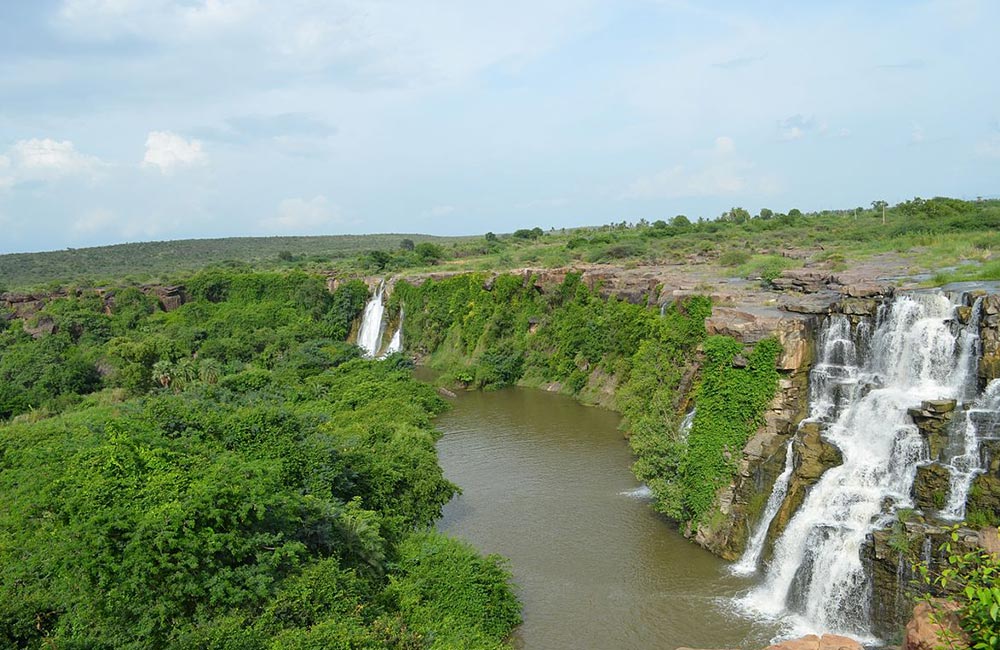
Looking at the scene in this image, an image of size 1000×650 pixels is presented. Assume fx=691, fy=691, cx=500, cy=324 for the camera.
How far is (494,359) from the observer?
41.2 meters

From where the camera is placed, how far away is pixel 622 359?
34.8 metres

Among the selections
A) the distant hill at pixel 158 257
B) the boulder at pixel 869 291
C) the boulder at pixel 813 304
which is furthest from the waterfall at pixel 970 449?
the distant hill at pixel 158 257

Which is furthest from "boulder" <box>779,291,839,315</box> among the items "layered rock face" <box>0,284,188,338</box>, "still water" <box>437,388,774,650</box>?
"layered rock face" <box>0,284,188,338</box>

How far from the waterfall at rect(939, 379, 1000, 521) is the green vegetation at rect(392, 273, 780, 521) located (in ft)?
16.8

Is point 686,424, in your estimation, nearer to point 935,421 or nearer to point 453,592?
point 935,421

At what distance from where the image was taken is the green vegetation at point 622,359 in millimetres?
20250

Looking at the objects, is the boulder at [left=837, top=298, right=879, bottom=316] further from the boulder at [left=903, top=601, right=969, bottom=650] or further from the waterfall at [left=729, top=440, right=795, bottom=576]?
the boulder at [left=903, top=601, right=969, bottom=650]

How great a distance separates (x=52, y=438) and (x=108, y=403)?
1477 centimetres

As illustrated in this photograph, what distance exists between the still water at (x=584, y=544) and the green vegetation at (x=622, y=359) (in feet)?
4.84

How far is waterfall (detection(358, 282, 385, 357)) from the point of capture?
51.2m

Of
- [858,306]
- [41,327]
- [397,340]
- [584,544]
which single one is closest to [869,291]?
[858,306]

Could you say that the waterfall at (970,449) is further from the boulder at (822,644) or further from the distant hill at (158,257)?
the distant hill at (158,257)

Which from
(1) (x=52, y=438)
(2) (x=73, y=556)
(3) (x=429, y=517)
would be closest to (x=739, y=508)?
(3) (x=429, y=517)

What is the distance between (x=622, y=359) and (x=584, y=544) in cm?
1604
